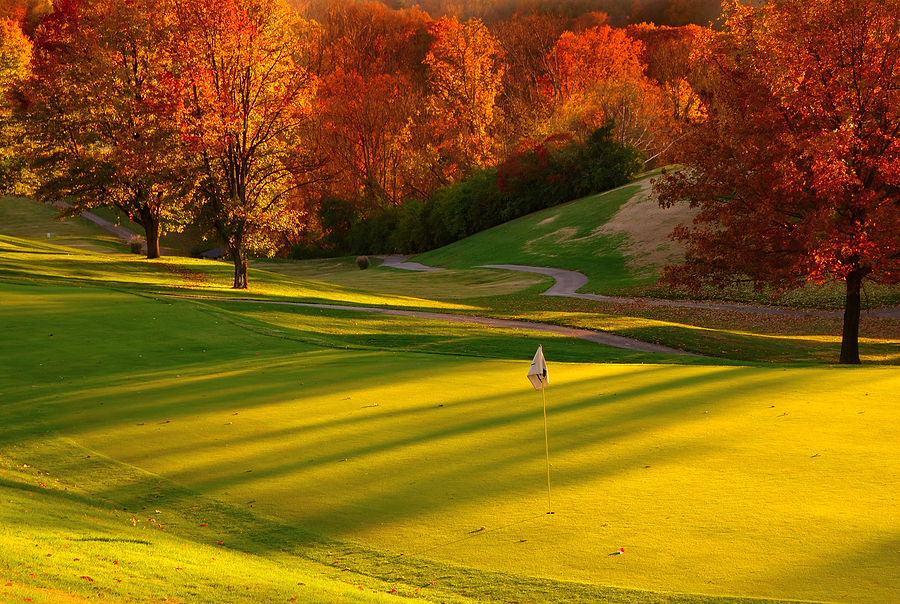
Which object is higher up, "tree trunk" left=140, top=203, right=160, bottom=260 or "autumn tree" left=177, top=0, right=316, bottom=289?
"autumn tree" left=177, top=0, right=316, bottom=289

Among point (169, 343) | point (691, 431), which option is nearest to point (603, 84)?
point (169, 343)

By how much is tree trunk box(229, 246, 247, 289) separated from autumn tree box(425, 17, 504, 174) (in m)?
51.1

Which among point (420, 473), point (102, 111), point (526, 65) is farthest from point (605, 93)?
point (420, 473)

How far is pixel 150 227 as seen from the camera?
4666cm

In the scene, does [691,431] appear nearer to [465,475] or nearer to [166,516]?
[465,475]

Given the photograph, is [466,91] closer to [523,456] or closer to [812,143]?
[812,143]

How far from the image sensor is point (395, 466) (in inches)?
392

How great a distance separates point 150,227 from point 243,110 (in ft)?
50.4

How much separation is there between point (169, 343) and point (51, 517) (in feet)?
41.1

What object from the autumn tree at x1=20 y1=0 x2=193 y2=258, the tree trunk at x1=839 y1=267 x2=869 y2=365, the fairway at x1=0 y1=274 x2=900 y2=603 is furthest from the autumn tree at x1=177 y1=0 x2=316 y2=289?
the tree trunk at x1=839 y1=267 x2=869 y2=365

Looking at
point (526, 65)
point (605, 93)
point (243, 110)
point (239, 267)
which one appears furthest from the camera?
point (526, 65)

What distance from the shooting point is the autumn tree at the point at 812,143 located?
2195cm

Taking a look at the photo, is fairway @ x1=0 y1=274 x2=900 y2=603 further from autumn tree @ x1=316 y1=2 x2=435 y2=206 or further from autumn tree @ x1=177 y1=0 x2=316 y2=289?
autumn tree @ x1=316 y1=2 x2=435 y2=206

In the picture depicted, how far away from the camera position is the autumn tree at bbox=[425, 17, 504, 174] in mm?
82938
